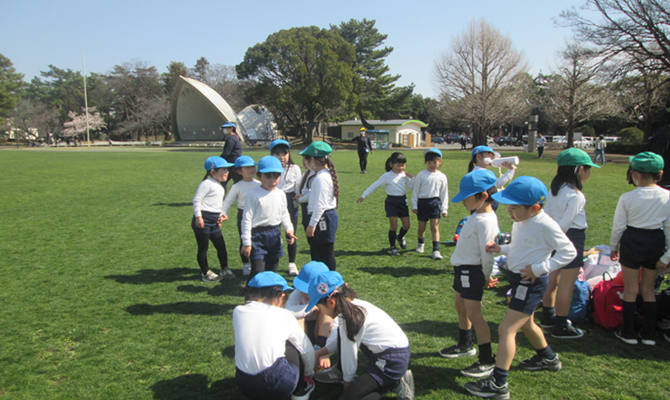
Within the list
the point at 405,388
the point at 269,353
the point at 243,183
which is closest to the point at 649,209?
the point at 405,388

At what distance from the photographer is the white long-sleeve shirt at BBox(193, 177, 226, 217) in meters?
5.11

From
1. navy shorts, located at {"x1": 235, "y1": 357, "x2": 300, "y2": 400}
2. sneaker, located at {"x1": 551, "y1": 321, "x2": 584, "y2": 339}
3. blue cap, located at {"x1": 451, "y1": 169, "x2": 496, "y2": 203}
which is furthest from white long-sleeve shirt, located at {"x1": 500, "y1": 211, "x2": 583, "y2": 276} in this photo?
navy shorts, located at {"x1": 235, "y1": 357, "x2": 300, "y2": 400}

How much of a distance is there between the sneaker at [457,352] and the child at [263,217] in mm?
1968

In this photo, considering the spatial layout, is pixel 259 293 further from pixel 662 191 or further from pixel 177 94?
pixel 177 94

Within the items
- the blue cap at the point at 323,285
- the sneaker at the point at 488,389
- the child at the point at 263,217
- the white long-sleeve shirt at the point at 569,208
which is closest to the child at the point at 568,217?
the white long-sleeve shirt at the point at 569,208

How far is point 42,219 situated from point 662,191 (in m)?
11.3

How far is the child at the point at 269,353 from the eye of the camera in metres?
2.60

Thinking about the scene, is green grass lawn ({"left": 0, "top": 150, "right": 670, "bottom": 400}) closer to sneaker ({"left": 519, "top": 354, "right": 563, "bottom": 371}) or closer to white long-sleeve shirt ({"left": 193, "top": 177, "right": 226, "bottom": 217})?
sneaker ({"left": 519, "top": 354, "right": 563, "bottom": 371})

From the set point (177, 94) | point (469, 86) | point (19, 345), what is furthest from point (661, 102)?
point (177, 94)

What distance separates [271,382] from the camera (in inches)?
102

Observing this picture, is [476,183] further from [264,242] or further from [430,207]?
[430,207]

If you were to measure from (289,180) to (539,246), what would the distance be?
3551 mm

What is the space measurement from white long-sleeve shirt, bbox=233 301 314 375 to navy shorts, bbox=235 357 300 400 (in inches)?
1.3

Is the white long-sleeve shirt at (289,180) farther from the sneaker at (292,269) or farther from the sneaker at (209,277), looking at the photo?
the sneaker at (209,277)
